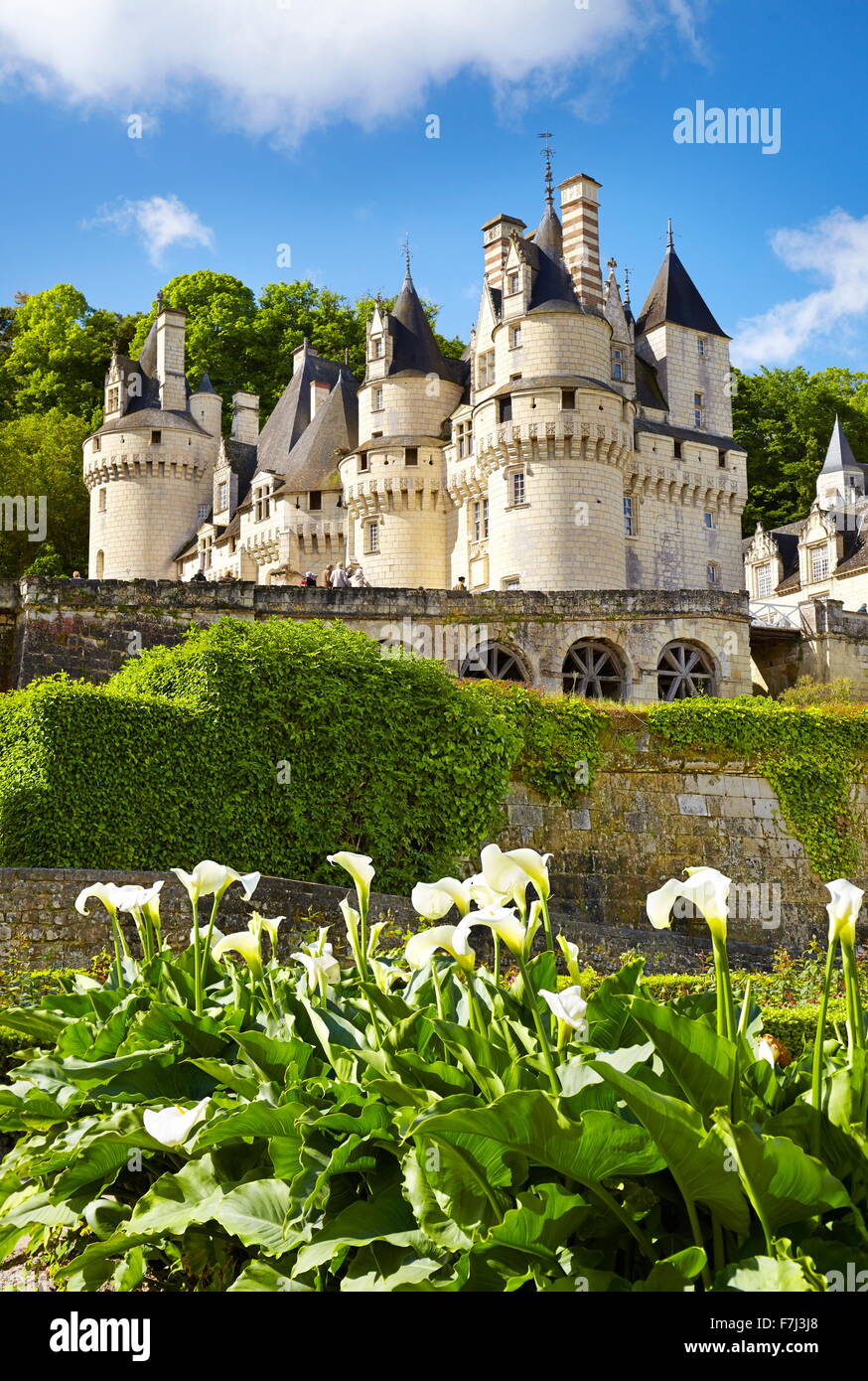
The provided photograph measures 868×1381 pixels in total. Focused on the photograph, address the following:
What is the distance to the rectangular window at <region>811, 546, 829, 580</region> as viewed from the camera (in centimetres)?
5156

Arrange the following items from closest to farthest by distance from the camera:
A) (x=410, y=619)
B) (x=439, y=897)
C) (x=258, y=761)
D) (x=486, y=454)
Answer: (x=439, y=897) < (x=258, y=761) < (x=410, y=619) < (x=486, y=454)

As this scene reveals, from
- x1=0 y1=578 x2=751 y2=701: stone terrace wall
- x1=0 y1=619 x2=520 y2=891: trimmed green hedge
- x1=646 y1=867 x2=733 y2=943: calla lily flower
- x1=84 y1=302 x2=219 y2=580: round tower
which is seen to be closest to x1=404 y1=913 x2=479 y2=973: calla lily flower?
x1=646 y1=867 x2=733 y2=943: calla lily flower

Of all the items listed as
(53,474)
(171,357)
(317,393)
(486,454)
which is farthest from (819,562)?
(53,474)

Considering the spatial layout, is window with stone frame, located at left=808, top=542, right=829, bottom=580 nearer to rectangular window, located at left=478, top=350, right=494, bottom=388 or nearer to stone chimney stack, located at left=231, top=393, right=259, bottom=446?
rectangular window, located at left=478, top=350, right=494, bottom=388

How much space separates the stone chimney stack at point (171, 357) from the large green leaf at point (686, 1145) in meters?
51.1

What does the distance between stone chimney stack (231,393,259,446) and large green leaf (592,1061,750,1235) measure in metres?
51.6

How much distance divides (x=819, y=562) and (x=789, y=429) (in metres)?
12.3

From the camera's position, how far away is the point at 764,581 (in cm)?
5522

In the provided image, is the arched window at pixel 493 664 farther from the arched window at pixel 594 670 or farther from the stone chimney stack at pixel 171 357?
the stone chimney stack at pixel 171 357

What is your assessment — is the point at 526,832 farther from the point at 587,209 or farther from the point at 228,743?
the point at 587,209

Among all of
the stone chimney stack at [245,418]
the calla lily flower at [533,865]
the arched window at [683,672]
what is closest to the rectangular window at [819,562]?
the stone chimney stack at [245,418]

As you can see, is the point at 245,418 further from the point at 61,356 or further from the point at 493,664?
the point at 493,664
